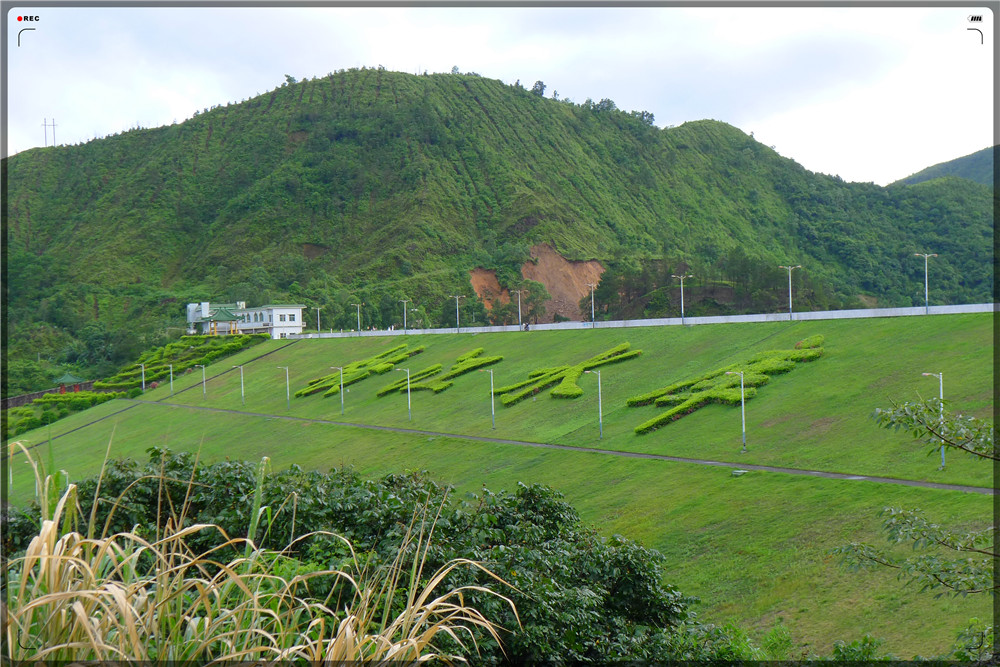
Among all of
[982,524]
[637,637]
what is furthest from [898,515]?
[982,524]

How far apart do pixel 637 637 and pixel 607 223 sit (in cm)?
12197

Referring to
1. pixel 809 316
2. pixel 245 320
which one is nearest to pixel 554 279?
pixel 245 320

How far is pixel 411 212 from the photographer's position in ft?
407

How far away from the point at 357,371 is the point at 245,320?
1484 inches

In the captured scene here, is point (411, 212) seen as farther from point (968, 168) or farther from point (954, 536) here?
point (954, 536)

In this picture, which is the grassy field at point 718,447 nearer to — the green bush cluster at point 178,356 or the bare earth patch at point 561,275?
the green bush cluster at point 178,356

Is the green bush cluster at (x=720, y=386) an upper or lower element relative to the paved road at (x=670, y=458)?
upper

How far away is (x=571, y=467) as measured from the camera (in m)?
31.0

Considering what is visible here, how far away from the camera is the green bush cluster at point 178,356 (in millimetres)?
67812

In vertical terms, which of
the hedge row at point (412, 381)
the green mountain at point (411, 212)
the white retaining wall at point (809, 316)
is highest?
the green mountain at point (411, 212)

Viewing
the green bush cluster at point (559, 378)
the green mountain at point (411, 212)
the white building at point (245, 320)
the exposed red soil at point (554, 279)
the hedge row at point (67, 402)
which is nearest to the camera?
the green bush cluster at point (559, 378)

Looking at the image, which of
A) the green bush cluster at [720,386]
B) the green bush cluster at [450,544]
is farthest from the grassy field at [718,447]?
the green bush cluster at [450,544]

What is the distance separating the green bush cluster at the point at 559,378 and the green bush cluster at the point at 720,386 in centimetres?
520

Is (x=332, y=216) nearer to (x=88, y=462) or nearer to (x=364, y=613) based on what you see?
(x=88, y=462)
